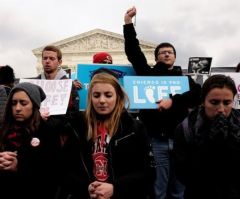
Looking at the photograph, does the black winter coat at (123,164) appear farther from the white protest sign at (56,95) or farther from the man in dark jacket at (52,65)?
the man in dark jacket at (52,65)

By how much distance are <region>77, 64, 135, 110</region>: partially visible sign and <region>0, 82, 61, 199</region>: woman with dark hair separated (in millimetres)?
1314

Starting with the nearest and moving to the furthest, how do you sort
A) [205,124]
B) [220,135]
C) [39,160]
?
[220,135] < [205,124] < [39,160]

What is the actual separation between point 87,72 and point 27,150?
1687mm

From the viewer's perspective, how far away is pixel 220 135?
1.89 m

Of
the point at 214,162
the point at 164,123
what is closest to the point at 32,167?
the point at 214,162

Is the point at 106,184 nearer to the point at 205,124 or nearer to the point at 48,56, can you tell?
the point at 205,124

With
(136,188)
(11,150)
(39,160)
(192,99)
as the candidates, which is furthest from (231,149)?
(192,99)

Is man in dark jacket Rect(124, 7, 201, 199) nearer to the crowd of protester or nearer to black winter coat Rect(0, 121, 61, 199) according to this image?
the crowd of protester

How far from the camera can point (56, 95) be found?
343 centimetres

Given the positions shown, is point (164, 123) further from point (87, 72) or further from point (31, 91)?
point (31, 91)

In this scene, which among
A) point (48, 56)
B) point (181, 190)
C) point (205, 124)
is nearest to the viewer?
point (205, 124)

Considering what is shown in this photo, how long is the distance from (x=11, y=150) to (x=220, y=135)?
46.5 inches

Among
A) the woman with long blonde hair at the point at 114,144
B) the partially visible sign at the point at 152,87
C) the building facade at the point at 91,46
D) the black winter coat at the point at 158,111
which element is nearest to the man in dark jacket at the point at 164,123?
the black winter coat at the point at 158,111

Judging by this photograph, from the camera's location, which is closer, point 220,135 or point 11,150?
point 220,135
